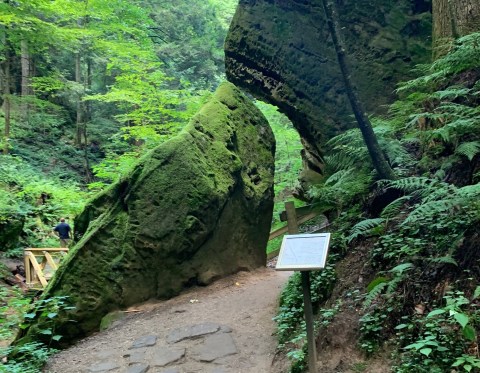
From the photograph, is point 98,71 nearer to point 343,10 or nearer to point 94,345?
point 343,10

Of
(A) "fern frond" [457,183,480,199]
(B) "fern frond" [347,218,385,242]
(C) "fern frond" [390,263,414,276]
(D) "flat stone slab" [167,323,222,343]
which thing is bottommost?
(D) "flat stone slab" [167,323,222,343]

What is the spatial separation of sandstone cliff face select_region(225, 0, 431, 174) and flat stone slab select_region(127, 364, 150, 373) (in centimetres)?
588

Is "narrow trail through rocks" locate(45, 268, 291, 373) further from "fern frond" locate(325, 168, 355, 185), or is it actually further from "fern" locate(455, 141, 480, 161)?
"fern" locate(455, 141, 480, 161)

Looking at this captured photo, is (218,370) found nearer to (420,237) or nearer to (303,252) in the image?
(303,252)

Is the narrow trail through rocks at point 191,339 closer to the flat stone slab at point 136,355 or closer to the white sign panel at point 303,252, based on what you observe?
the flat stone slab at point 136,355

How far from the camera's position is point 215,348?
196 inches

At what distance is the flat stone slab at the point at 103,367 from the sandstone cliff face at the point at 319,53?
6012 mm

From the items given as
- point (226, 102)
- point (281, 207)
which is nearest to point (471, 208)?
point (226, 102)

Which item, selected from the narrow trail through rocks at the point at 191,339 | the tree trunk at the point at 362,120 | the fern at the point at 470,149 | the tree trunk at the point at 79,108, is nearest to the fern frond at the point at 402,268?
the fern at the point at 470,149

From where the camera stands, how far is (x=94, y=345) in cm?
566

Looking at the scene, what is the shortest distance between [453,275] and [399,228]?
4.04ft

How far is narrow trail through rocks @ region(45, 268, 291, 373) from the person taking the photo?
4688 mm

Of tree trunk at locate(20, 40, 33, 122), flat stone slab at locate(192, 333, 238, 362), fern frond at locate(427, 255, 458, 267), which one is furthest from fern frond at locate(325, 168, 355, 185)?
tree trunk at locate(20, 40, 33, 122)

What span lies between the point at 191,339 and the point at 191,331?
0.77ft
